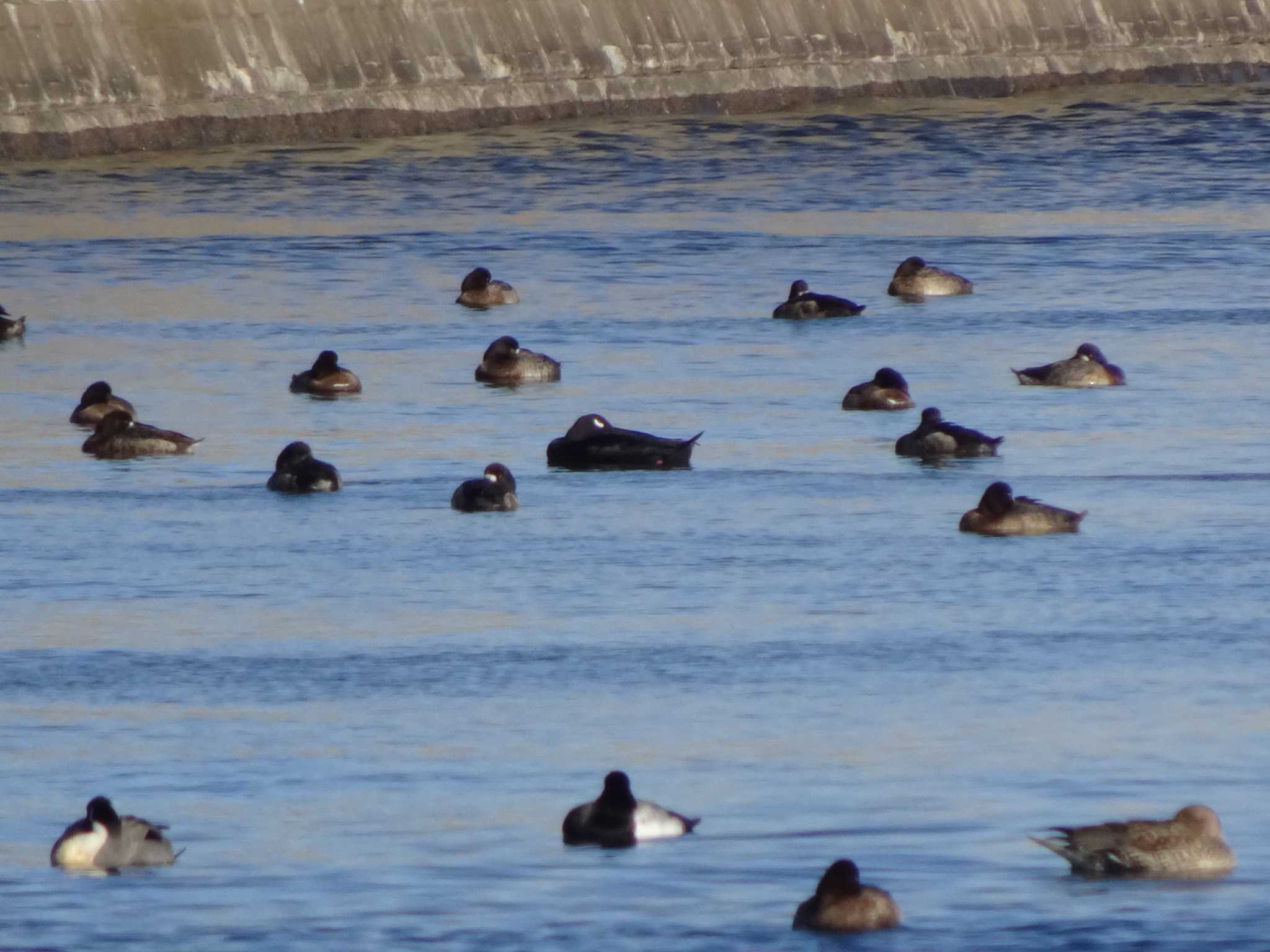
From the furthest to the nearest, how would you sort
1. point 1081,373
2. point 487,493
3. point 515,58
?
point 515,58 < point 1081,373 < point 487,493

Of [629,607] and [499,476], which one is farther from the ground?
[499,476]

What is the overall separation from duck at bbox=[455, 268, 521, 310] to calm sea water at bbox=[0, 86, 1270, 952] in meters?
0.29

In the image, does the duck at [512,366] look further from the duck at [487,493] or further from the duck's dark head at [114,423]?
the duck at [487,493]

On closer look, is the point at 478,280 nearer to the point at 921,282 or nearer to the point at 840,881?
the point at 921,282

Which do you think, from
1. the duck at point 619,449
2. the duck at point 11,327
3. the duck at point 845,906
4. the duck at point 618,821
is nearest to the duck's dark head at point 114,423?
the duck at point 619,449

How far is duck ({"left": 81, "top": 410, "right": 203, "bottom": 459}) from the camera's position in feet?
83.1

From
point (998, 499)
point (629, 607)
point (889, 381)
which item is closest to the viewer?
point (629, 607)

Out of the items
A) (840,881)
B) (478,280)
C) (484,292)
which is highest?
(478,280)

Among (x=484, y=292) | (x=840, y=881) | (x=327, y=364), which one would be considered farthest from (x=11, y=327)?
(x=840, y=881)

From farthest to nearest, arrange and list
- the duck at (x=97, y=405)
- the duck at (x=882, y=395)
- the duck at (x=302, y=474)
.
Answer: the duck at (x=882, y=395) → the duck at (x=97, y=405) → the duck at (x=302, y=474)

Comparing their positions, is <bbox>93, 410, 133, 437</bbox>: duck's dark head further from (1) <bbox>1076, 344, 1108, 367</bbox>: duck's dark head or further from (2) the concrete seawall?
(2) the concrete seawall

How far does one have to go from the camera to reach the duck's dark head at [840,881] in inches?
513

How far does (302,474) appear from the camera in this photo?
2339cm

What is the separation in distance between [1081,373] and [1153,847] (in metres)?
14.8
